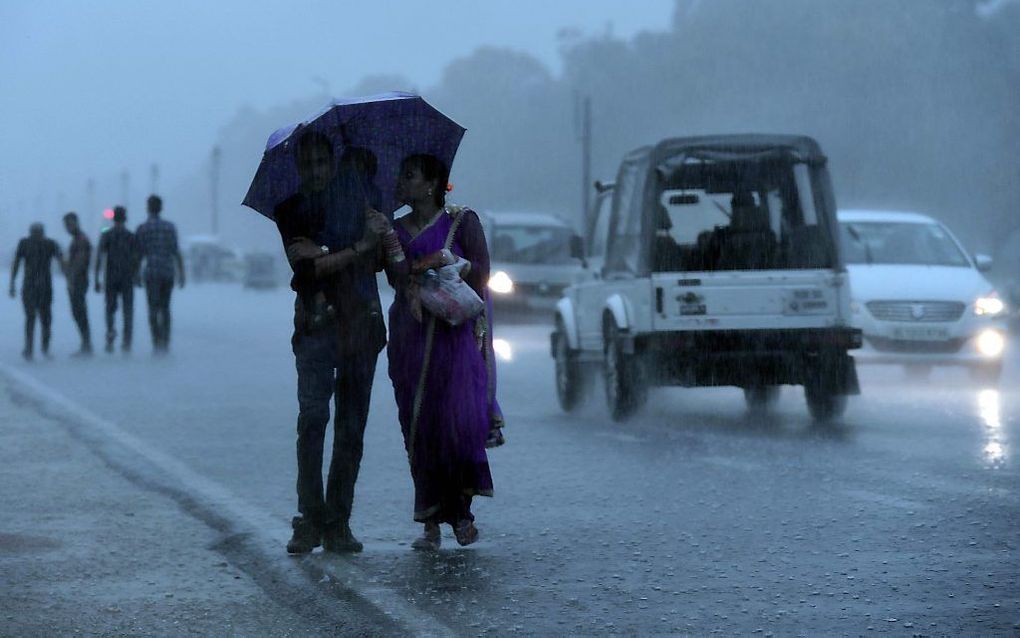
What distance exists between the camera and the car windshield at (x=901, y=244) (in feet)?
59.1

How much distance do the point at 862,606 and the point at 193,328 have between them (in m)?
25.2

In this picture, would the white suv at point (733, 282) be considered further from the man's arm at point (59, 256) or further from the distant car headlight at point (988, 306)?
the man's arm at point (59, 256)

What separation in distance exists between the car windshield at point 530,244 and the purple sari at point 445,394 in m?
22.9

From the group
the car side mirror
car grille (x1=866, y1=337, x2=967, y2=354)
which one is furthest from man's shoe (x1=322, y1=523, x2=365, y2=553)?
car grille (x1=866, y1=337, x2=967, y2=354)

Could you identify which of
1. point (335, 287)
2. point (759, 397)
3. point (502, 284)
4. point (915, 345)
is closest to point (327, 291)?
point (335, 287)

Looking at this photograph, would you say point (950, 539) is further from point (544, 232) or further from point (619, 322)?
point (544, 232)

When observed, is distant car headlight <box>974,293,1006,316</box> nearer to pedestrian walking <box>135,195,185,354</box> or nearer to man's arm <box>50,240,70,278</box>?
→ pedestrian walking <box>135,195,185,354</box>

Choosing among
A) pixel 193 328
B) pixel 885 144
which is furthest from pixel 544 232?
pixel 885 144

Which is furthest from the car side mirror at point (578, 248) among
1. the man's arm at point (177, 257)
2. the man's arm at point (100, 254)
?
the man's arm at point (100, 254)

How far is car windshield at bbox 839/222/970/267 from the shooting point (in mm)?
18000

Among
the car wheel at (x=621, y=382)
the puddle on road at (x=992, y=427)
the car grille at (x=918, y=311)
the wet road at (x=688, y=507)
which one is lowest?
the puddle on road at (x=992, y=427)

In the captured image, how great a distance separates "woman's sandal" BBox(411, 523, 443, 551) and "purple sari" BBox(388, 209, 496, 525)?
70mm

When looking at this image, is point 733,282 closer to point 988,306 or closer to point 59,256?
point 988,306

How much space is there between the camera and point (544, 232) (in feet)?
104
